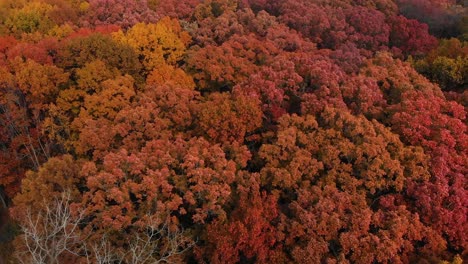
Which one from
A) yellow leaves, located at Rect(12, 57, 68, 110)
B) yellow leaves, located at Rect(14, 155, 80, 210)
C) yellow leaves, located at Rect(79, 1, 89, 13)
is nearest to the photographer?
yellow leaves, located at Rect(14, 155, 80, 210)

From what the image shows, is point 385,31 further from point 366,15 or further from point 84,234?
point 84,234

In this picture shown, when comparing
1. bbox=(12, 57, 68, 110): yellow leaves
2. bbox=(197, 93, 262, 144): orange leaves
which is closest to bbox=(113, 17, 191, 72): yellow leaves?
bbox=(12, 57, 68, 110): yellow leaves

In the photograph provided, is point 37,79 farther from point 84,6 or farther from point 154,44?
point 84,6

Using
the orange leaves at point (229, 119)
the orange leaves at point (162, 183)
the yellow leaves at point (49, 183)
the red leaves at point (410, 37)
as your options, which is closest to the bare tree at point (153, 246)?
the orange leaves at point (162, 183)

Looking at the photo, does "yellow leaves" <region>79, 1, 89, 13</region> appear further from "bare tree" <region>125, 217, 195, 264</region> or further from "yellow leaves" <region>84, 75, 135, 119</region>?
"bare tree" <region>125, 217, 195, 264</region>

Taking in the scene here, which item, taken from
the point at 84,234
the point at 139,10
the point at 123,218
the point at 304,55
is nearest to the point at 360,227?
the point at 123,218

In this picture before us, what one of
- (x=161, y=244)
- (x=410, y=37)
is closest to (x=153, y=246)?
(x=161, y=244)

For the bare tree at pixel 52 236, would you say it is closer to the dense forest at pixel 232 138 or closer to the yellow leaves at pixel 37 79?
the dense forest at pixel 232 138
